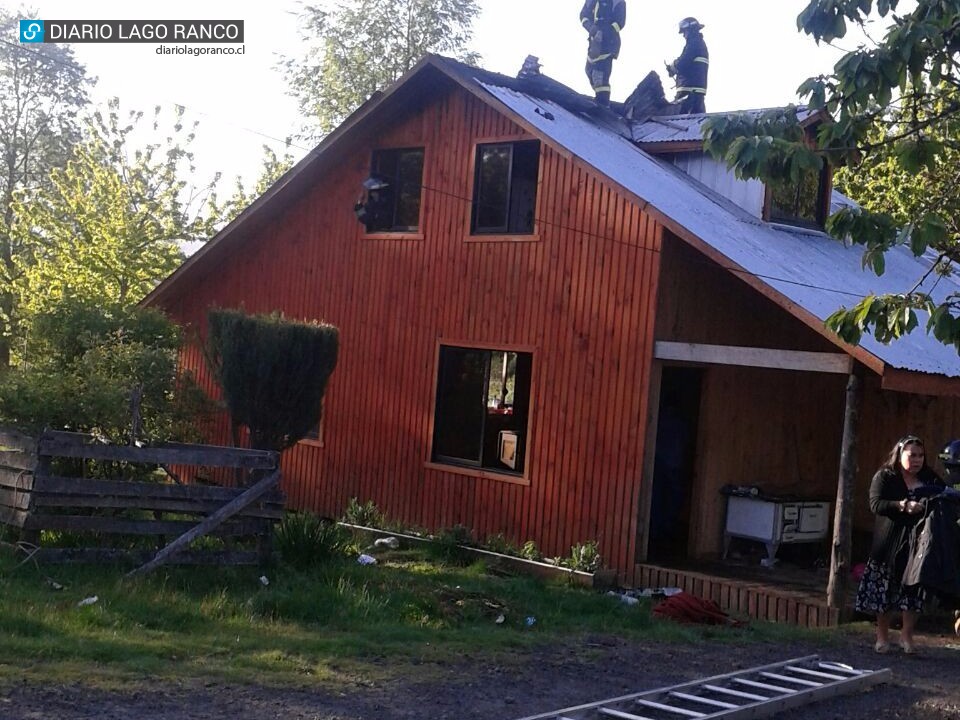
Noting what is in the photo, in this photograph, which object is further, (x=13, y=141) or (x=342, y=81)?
(x=13, y=141)

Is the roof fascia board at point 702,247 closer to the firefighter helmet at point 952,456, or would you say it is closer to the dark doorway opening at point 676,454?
the firefighter helmet at point 952,456

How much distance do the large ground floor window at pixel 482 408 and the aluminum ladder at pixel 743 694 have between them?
5.57m

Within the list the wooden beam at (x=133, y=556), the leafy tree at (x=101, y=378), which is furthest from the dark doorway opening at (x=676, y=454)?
the leafy tree at (x=101, y=378)

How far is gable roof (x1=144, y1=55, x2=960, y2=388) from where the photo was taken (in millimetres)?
11516

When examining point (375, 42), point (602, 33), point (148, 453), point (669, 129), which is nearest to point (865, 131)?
point (148, 453)

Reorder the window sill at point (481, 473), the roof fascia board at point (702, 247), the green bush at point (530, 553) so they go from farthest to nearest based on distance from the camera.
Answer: the window sill at point (481, 473) < the green bush at point (530, 553) < the roof fascia board at point (702, 247)

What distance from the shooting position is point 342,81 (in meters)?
36.4

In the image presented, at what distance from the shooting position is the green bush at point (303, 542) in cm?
1116

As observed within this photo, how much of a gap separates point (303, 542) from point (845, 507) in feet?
16.6

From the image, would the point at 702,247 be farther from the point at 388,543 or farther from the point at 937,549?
the point at 388,543

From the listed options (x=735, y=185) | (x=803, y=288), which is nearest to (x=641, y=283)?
(x=803, y=288)

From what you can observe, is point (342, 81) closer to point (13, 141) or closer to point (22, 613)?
point (13, 141)

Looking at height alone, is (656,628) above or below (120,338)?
below

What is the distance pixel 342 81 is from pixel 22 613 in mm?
30037
